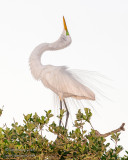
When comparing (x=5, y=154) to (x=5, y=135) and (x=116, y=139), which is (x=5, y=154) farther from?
(x=116, y=139)

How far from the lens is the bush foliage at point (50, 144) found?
330cm

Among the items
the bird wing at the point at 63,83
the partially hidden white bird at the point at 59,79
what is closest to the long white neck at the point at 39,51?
the partially hidden white bird at the point at 59,79

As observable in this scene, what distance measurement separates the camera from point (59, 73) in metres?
6.99

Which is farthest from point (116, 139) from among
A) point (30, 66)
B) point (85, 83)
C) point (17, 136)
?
point (30, 66)

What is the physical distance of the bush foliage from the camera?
10.8 feet

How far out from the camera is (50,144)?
3436 millimetres

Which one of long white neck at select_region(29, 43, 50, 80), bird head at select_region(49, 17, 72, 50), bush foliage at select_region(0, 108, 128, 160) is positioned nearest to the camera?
bush foliage at select_region(0, 108, 128, 160)

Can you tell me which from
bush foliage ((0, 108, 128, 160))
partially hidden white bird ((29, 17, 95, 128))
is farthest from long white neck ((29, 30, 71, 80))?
bush foliage ((0, 108, 128, 160))

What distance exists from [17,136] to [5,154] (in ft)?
0.87

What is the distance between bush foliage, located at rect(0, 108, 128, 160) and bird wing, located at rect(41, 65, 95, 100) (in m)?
3.09

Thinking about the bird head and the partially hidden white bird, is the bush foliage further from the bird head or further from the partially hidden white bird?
the bird head

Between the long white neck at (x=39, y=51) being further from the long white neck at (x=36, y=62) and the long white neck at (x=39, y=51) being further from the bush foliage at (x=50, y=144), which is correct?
the bush foliage at (x=50, y=144)

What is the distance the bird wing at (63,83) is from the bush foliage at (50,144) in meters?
3.09

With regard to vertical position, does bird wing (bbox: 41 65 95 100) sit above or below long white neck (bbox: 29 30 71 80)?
below
